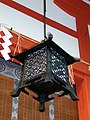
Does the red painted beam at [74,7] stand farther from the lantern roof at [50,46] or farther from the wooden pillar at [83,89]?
the lantern roof at [50,46]

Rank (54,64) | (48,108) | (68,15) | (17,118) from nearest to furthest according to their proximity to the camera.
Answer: (54,64) → (17,118) → (48,108) → (68,15)

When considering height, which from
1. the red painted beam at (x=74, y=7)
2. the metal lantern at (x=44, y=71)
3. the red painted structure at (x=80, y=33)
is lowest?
the metal lantern at (x=44, y=71)

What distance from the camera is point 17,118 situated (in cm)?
327

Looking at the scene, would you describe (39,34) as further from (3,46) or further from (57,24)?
(3,46)

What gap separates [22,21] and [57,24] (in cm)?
58

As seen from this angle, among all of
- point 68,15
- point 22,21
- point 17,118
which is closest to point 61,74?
point 17,118

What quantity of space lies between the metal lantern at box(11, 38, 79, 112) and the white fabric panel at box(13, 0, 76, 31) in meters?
1.89

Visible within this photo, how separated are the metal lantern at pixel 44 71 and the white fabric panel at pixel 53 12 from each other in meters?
1.89

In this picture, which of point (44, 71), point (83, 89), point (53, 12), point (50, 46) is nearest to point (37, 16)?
point (53, 12)

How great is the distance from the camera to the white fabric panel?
403 cm

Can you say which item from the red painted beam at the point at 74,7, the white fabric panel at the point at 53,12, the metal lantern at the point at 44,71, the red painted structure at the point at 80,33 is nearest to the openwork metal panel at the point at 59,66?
the metal lantern at the point at 44,71

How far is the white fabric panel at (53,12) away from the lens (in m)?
4.03

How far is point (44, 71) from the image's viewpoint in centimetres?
202

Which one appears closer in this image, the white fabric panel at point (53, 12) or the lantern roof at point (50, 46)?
the lantern roof at point (50, 46)
